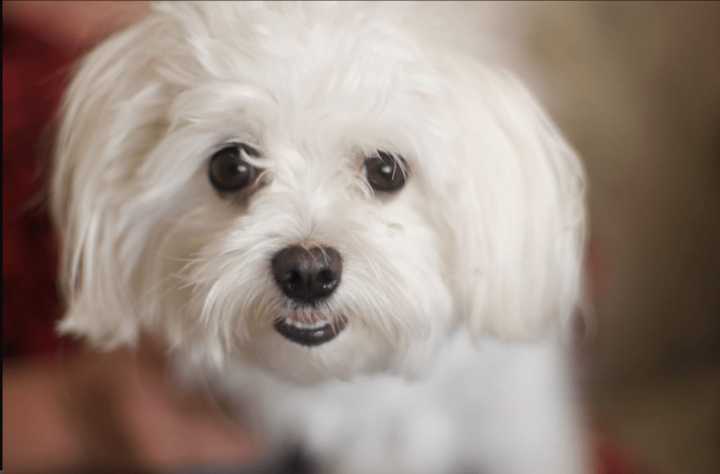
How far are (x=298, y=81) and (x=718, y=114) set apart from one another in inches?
21.5

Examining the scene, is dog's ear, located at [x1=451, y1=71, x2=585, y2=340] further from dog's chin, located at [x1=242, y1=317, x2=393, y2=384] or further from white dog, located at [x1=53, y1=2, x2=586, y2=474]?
dog's chin, located at [x1=242, y1=317, x2=393, y2=384]

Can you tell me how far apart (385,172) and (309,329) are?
7.4 inches

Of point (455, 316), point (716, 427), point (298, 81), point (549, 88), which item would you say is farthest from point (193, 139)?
point (716, 427)

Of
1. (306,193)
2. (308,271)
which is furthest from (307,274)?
(306,193)

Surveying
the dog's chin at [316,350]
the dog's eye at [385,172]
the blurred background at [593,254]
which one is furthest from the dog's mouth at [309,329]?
the blurred background at [593,254]

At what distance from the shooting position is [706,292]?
97 centimetres

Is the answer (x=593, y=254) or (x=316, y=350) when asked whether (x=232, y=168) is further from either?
(x=593, y=254)

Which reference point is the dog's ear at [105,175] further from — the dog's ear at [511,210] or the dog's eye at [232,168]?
the dog's ear at [511,210]

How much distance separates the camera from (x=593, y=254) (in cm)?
110

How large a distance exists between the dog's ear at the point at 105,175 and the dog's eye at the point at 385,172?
0.24m

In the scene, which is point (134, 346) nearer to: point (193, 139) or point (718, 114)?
point (193, 139)

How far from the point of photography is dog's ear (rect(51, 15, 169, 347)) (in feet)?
2.69

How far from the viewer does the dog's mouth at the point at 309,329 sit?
75 centimetres

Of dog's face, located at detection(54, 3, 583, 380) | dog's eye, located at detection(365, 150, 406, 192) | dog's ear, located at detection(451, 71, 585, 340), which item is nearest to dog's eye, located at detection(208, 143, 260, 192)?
dog's face, located at detection(54, 3, 583, 380)
